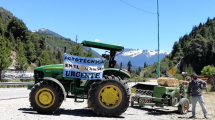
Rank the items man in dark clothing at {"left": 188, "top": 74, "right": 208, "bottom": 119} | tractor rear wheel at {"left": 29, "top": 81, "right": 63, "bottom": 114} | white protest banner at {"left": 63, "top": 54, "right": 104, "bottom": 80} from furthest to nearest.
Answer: man in dark clothing at {"left": 188, "top": 74, "right": 208, "bottom": 119}, white protest banner at {"left": 63, "top": 54, "right": 104, "bottom": 80}, tractor rear wheel at {"left": 29, "top": 81, "right": 63, "bottom": 114}

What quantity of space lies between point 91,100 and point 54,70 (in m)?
1.84

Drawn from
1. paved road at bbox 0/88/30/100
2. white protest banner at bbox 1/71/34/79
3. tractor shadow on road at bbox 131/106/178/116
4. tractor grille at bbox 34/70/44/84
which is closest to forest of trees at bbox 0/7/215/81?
white protest banner at bbox 1/71/34/79

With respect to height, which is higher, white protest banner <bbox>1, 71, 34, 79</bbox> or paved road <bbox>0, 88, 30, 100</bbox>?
white protest banner <bbox>1, 71, 34, 79</bbox>

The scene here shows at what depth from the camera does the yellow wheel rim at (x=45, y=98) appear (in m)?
9.19

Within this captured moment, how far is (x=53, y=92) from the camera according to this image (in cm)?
920

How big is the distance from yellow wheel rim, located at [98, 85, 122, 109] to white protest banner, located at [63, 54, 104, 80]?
0.52m

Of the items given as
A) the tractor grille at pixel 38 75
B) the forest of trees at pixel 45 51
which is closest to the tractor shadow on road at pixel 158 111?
the forest of trees at pixel 45 51

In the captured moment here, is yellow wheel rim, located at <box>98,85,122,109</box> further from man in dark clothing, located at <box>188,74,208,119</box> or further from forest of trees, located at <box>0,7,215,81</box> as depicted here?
man in dark clothing, located at <box>188,74,208,119</box>

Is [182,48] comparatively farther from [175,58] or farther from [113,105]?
[113,105]

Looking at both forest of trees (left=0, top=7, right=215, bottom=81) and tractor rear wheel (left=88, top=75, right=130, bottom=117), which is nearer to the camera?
tractor rear wheel (left=88, top=75, right=130, bottom=117)

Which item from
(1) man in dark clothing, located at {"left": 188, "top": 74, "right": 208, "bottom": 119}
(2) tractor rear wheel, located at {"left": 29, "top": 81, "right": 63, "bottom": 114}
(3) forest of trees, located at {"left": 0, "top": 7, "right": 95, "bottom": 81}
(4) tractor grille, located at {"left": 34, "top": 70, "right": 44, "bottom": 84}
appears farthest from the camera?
(3) forest of trees, located at {"left": 0, "top": 7, "right": 95, "bottom": 81}

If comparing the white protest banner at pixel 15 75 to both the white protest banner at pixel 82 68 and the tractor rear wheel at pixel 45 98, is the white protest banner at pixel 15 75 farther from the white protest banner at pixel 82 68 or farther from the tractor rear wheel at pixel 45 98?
the white protest banner at pixel 82 68

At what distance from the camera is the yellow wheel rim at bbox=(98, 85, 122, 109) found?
937cm

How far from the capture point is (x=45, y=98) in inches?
362
